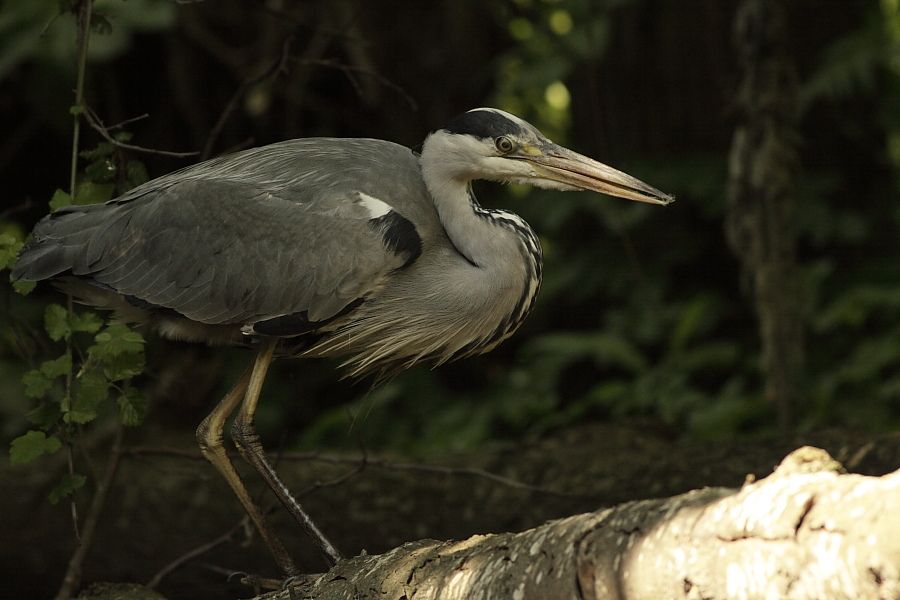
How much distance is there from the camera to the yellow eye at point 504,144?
4086 mm

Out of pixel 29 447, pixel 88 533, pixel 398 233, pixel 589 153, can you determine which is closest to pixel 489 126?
pixel 398 233

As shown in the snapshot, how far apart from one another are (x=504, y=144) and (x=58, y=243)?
5.33 ft

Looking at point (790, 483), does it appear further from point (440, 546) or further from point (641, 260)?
point (641, 260)

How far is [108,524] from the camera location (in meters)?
5.64

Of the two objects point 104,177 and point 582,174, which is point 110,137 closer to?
point 104,177

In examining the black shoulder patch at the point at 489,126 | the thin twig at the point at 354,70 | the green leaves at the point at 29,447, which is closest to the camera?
the green leaves at the point at 29,447

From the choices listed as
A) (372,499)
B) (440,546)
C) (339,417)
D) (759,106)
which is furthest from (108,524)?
(759,106)

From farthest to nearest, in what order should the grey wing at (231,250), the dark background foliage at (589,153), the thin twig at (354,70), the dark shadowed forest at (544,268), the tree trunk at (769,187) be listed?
1. the dark background foliage at (589,153)
2. the tree trunk at (769,187)
3. the dark shadowed forest at (544,268)
4. the thin twig at (354,70)
5. the grey wing at (231,250)

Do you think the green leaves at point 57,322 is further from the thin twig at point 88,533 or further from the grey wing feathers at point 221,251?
the thin twig at point 88,533

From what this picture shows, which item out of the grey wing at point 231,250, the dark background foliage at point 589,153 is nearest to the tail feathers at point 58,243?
the grey wing at point 231,250

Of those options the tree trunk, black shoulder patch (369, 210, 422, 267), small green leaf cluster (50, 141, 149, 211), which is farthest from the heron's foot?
the tree trunk

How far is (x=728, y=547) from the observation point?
196cm

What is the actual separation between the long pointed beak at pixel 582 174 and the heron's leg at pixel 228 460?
4.39ft

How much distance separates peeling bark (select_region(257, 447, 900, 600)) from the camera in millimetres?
1768
